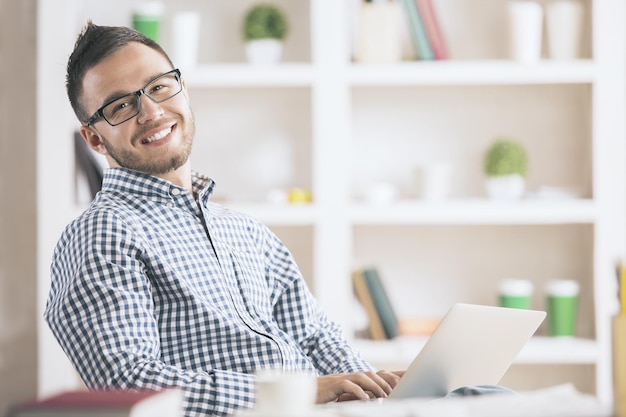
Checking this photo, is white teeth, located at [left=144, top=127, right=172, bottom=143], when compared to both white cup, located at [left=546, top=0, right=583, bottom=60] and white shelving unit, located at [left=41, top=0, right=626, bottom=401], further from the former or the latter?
white cup, located at [left=546, top=0, right=583, bottom=60]

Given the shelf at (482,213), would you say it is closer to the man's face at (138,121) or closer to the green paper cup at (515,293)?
the green paper cup at (515,293)

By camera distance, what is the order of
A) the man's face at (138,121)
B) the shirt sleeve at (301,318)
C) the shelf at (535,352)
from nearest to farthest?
the man's face at (138,121), the shirt sleeve at (301,318), the shelf at (535,352)

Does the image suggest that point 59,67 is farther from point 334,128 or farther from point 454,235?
point 454,235

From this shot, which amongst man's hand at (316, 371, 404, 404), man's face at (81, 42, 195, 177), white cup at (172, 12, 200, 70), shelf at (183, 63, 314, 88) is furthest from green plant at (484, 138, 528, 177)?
man's hand at (316, 371, 404, 404)

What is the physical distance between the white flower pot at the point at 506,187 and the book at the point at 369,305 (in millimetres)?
482

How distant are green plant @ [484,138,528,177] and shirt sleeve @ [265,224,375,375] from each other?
1.10 metres

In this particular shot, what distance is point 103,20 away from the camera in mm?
2822

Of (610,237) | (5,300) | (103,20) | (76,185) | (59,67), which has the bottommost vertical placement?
(5,300)

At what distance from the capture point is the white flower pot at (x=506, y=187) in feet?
8.74

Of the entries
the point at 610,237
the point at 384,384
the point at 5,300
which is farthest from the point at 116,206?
the point at 610,237

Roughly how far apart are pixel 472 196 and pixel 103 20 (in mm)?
1326

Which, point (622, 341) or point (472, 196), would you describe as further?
point (472, 196)

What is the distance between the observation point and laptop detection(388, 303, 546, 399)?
4.08 ft

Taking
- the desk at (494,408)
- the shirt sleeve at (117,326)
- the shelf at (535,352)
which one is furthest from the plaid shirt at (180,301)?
the shelf at (535,352)
